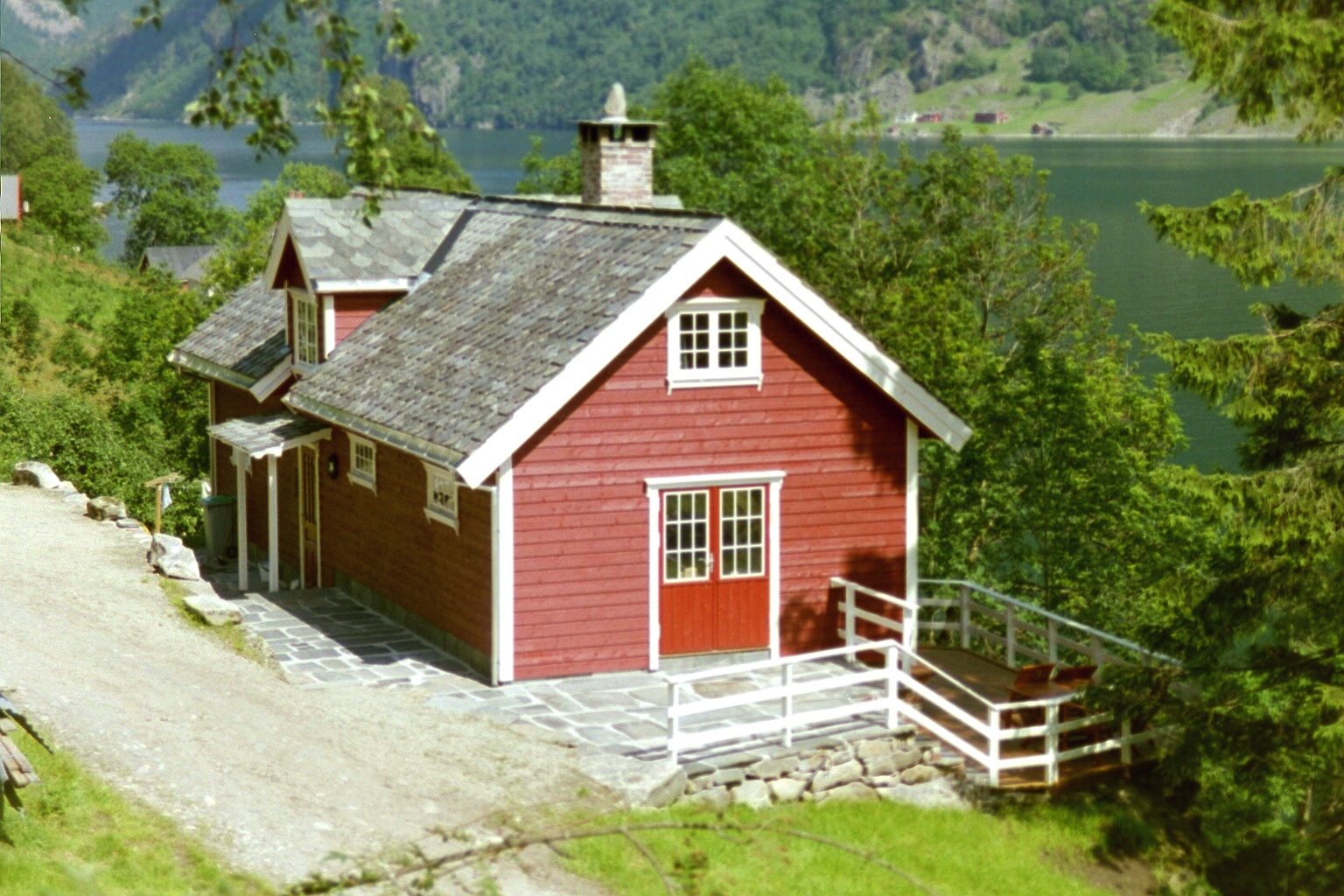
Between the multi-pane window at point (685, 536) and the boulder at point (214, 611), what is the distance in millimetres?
5114

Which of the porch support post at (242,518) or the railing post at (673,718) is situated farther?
the porch support post at (242,518)

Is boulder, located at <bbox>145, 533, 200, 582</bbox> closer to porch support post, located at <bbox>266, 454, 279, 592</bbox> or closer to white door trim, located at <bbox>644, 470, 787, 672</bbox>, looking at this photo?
porch support post, located at <bbox>266, 454, 279, 592</bbox>

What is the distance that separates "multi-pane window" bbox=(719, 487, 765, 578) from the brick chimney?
7431 mm

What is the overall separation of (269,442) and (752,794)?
30.5 feet

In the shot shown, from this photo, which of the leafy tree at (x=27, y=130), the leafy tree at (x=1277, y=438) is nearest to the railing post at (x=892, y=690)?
the leafy tree at (x=1277, y=438)

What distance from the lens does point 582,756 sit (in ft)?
52.0

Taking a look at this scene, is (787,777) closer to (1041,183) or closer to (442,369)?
(442,369)

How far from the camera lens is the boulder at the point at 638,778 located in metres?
15.0

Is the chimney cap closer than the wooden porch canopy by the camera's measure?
No

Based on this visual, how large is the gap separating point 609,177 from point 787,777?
11966 mm

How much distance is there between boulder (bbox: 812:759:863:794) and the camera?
54.0 feet

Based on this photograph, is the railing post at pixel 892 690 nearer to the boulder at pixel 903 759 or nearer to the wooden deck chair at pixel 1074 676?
the boulder at pixel 903 759

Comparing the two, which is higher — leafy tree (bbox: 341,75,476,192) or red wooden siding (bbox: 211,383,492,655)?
leafy tree (bbox: 341,75,476,192)

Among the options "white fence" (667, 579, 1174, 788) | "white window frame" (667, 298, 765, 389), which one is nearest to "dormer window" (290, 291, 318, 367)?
"white window frame" (667, 298, 765, 389)
